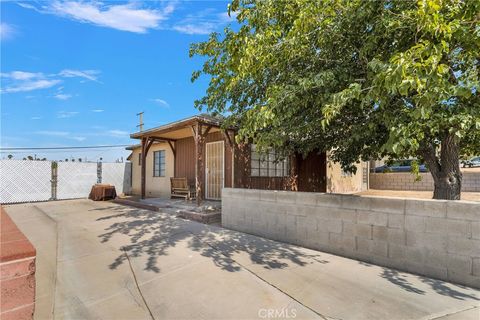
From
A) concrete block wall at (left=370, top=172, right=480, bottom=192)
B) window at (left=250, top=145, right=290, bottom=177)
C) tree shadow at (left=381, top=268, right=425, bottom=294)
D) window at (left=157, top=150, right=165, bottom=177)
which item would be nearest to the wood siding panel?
window at (left=157, top=150, right=165, bottom=177)

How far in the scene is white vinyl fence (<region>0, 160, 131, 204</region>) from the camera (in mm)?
11258

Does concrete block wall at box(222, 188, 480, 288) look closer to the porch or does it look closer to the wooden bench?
the porch

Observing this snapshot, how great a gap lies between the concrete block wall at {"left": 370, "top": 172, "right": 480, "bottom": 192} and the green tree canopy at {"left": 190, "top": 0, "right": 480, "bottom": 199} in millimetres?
11291

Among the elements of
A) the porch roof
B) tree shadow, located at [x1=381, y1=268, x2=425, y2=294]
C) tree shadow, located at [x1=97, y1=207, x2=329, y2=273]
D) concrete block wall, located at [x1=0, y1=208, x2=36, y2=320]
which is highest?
the porch roof

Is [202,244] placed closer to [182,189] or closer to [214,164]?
[214,164]

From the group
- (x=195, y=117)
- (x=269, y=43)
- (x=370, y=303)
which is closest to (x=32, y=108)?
(x=195, y=117)

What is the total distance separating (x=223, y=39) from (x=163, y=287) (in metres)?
4.52

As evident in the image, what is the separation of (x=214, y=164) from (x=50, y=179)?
879 centimetres

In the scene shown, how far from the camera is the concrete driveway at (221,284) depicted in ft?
8.55

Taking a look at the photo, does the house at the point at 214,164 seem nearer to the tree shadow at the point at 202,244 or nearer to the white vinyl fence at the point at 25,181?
the tree shadow at the point at 202,244

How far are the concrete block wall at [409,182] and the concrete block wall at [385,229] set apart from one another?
11805 mm

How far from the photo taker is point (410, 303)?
2.73m

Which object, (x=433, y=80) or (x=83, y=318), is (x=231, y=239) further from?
(x=433, y=80)

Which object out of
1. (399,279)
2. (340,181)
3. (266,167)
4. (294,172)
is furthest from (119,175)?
(399,279)
